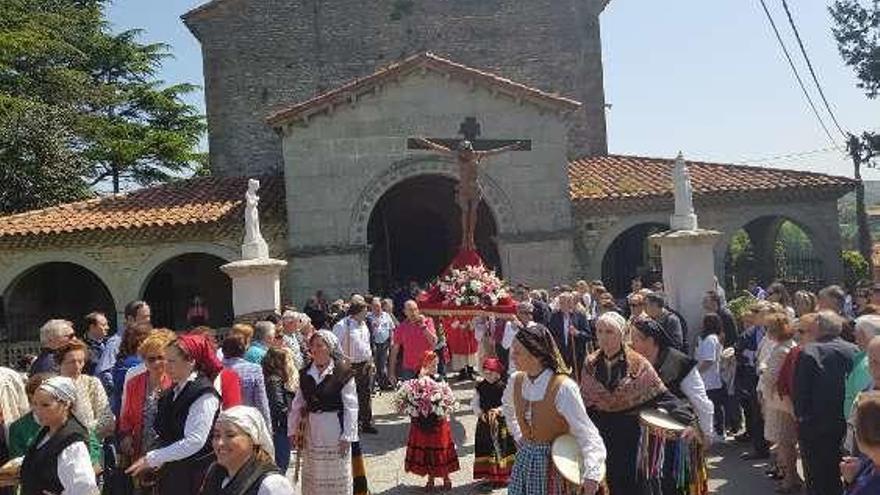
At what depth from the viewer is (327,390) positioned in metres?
6.69

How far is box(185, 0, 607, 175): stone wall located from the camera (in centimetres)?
2712

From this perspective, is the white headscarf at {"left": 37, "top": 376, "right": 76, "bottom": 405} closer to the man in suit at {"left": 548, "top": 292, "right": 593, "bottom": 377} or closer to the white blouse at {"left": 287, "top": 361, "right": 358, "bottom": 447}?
the white blouse at {"left": 287, "top": 361, "right": 358, "bottom": 447}

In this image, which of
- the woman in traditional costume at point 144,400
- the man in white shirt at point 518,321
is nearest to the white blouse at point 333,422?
the woman in traditional costume at point 144,400

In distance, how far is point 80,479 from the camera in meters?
4.23

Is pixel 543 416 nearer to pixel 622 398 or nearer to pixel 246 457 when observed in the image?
pixel 622 398

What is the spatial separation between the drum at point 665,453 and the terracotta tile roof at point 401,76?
14529mm

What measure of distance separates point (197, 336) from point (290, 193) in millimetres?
14031

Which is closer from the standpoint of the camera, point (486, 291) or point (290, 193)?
point (486, 291)

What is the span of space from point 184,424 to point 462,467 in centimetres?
489

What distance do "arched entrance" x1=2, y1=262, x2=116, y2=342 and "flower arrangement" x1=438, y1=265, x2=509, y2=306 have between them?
523 inches

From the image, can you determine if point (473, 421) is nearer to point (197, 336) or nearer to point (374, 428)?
point (374, 428)

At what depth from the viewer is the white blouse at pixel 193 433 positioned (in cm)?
484

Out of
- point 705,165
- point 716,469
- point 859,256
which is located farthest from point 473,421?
point 859,256

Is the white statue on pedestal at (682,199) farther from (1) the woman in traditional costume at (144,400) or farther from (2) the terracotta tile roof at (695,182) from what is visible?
(1) the woman in traditional costume at (144,400)
